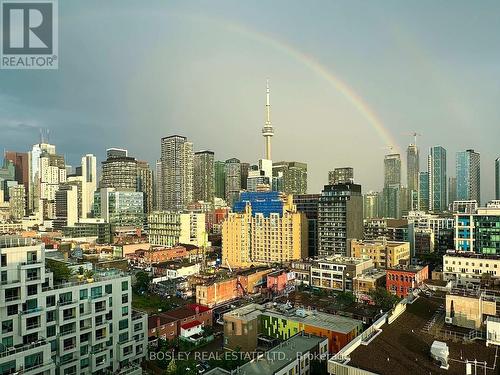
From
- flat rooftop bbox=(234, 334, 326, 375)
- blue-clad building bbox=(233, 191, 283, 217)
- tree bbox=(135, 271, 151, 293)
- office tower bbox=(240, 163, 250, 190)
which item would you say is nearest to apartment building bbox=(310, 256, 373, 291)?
blue-clad building bbox=(233, 191, 283, 217)

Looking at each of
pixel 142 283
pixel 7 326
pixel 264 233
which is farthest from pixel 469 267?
pixel 7 326

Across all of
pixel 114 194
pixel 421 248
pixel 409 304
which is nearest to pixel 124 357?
pixel 409 304

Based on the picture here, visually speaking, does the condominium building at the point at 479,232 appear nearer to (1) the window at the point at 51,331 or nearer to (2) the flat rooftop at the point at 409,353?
(2) the flat rooftop at the point at 409,353

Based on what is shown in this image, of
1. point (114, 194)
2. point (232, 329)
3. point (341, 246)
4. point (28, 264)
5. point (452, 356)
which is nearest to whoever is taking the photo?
point (452, 356)

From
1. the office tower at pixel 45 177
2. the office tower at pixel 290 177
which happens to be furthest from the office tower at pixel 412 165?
the office tower at pixel 45 177

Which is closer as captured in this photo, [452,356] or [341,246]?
[452,356]

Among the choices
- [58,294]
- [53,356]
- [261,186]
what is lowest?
[53,356]

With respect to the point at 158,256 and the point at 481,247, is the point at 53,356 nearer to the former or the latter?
the point at 158,256

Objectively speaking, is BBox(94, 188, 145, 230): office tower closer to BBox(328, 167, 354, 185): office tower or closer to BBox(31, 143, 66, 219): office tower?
BBox(31, 143, 66, 219): office tower
